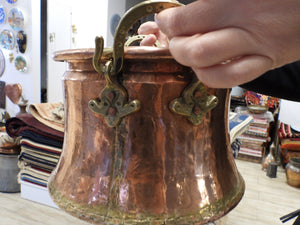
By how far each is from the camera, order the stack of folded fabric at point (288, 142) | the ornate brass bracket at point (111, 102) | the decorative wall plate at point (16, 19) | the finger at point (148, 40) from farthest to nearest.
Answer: the stack of folded fabric at point (288, 142) < the decorative wall plate at point (16, 19) < the finger at point (148, 40) < the ornate brass bracket at point (111, 102)

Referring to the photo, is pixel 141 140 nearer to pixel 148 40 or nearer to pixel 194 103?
pixel 194 103

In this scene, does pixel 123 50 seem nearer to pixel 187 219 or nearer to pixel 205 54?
pixel 205 54

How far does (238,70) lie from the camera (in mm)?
190

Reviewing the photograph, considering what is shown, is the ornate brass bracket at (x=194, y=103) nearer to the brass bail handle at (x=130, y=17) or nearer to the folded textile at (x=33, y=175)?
the brass bail handle at (x=130, y=17)

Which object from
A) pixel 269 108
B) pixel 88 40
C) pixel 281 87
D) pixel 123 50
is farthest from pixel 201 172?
pixel 269 108

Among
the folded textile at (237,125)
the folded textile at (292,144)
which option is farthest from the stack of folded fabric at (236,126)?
the folded textile at (292,144)

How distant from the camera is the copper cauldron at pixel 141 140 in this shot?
0.98ft

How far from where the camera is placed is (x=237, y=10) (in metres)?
0.18

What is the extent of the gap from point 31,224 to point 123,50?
987 mm

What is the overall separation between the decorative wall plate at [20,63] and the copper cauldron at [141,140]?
2.01 m

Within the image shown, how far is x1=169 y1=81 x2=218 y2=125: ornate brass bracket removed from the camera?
0.30 m

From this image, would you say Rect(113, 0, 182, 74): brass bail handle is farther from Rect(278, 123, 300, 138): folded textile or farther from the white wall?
Rect(278, 123, 300, 138): folded textile

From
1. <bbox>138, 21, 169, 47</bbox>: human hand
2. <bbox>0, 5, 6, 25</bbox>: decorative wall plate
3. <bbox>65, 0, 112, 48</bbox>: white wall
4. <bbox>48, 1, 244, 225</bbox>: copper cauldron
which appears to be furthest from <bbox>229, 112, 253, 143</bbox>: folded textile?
<bbox>0, 5, 6, 25</bbox>: decorative wall plate

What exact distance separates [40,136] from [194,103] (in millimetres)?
905
